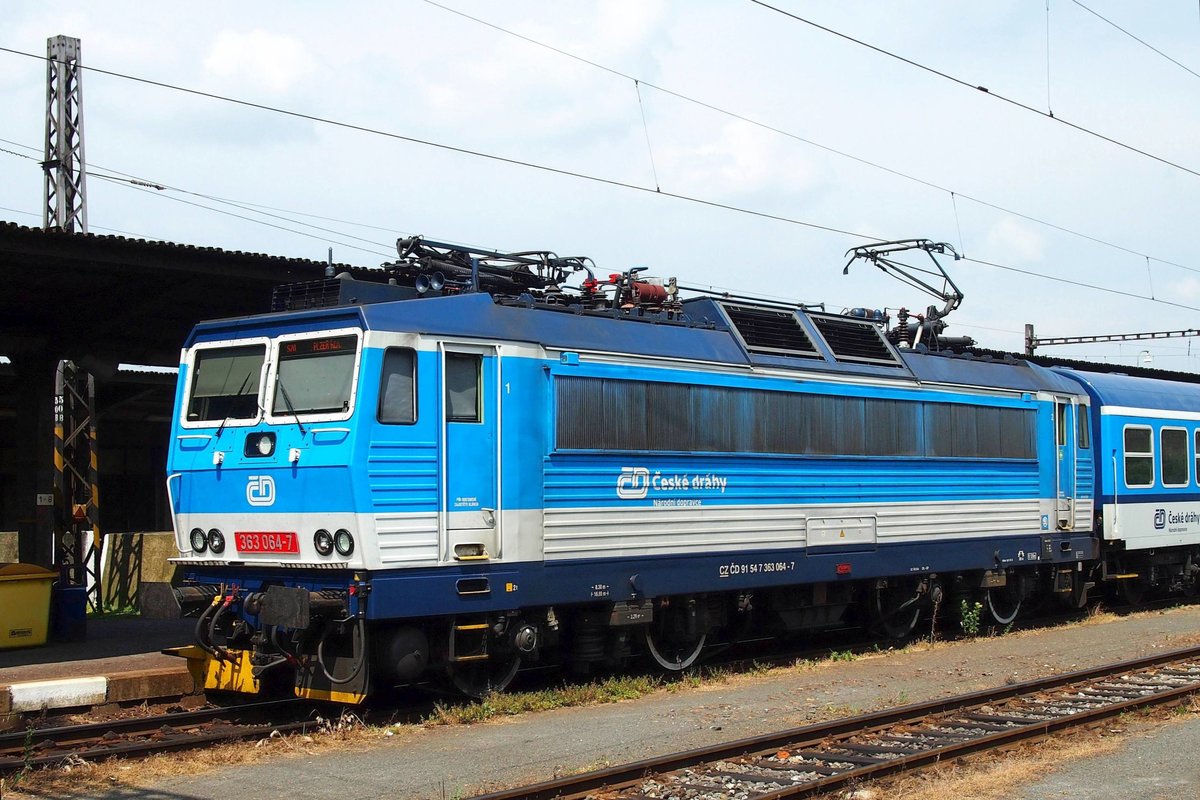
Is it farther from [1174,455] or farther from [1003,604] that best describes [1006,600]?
[1174,455]

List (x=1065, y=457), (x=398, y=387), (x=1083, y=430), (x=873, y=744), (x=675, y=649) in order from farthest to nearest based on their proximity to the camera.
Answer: (x=1083, y=430), (x=1065, y=457), (x=675, y=649), (x=398, y=387), (x=873, y=744)

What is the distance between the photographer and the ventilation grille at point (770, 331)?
46.1 feet

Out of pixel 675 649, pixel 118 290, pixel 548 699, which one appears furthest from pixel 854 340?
pixel 118 290

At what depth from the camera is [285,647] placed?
417 inches

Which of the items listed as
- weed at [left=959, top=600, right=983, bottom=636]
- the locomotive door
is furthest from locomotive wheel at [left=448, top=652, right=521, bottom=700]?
weed at [left=959, top=600, right=983, bottom=636]

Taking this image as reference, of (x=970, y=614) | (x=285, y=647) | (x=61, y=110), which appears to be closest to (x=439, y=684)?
(x=285, y=647)

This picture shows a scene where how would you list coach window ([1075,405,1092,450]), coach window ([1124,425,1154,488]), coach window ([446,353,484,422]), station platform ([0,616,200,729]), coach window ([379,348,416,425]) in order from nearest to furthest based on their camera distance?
coach window ([379,348,416,425]) → station platform ([0,616,200,729]) → coach window ([446,353,484,422]) → coach window ([1075,405,1092,450]) → coach window ([1124,425,1154,488])

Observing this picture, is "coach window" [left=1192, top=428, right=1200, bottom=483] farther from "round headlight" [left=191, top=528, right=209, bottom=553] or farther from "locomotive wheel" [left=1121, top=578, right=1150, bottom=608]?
"round headlight" [left=191, top=528, right=209, bottom=553]

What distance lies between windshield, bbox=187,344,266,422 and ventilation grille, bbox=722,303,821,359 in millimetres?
5362

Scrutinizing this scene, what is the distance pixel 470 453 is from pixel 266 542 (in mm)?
1865

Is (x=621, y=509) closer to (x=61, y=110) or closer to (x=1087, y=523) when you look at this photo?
(x=1087, y=523)

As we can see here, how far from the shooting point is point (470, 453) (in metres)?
10.8

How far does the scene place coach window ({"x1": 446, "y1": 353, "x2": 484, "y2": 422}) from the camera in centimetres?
1079

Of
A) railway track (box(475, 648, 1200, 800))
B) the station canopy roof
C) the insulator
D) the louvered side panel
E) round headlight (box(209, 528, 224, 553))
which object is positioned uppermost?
the station canopy roof
